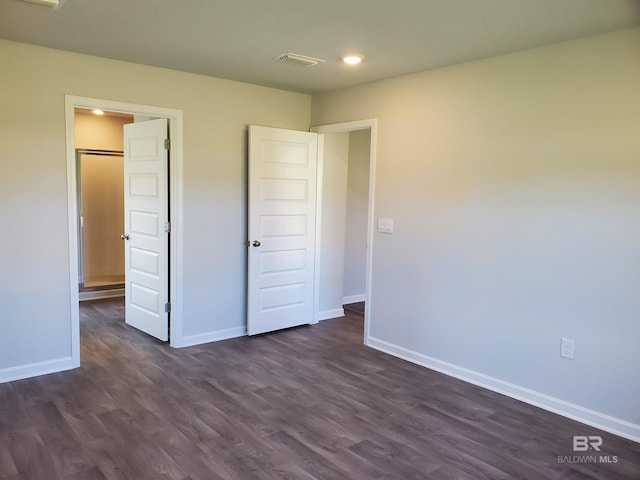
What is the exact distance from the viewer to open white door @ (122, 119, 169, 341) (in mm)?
4238

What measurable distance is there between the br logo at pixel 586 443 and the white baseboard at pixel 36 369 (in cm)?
361

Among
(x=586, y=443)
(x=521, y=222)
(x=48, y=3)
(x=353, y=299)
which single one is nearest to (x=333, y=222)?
(x=353, y=299)

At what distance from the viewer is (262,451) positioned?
2643 mm

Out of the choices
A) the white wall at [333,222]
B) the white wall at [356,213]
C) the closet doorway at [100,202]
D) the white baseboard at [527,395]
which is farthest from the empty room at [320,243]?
the closet doorway at [100,202]

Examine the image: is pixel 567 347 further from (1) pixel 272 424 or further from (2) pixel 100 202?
(2) pixel 100 202

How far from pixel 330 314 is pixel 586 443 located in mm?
3029

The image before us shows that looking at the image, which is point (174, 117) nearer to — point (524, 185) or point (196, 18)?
point (196, 18)

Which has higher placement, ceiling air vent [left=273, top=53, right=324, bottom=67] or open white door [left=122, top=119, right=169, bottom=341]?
ceiling air vent [left=273, top=53, right=324, bottom=67]

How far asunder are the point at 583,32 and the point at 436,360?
2.58 m

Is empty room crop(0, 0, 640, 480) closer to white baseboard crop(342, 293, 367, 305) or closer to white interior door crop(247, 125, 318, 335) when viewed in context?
white interior door crop(247, 125, 318, 335)

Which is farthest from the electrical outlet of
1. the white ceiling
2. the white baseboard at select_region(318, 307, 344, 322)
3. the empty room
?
the white baseboard at select_region(318, 307, 344, 322)

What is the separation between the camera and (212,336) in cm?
451

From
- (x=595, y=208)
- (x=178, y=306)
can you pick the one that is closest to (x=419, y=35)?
(x=595, y=208)

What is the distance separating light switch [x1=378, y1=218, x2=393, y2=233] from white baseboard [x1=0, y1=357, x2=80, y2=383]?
279cm
